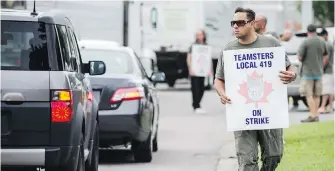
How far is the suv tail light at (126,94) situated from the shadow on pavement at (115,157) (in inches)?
38.9

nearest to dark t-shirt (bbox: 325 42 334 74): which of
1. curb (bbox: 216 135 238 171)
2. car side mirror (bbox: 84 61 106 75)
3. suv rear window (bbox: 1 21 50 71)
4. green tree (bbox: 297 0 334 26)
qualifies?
curb (bbox: 216 135 238 171)

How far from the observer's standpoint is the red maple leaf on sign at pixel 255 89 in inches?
347

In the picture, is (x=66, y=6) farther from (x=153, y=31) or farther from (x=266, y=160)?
(x=266, y=160)

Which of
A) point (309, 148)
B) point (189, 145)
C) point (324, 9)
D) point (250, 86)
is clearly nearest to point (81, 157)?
point (250, 86)

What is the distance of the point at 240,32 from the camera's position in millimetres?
8781

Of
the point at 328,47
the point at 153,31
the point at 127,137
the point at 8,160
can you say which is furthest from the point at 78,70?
the point at 153,31

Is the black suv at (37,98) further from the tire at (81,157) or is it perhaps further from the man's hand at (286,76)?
the man's hand at (286,76)

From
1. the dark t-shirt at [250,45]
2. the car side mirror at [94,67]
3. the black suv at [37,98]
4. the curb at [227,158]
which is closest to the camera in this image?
the black suv at [37,98]

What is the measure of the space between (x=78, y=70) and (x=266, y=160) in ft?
7.24

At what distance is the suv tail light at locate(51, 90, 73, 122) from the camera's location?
28.0 ft

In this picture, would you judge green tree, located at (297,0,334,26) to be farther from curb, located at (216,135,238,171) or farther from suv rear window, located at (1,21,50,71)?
suv rear window, located at (1,21,50,71)

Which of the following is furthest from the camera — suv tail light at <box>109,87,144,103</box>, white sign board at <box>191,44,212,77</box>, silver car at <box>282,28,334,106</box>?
white sign board at <box>191,44,212,77</box>

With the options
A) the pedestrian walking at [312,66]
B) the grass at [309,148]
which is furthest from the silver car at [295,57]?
the grass at [309,148]

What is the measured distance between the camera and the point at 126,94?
13023mm
